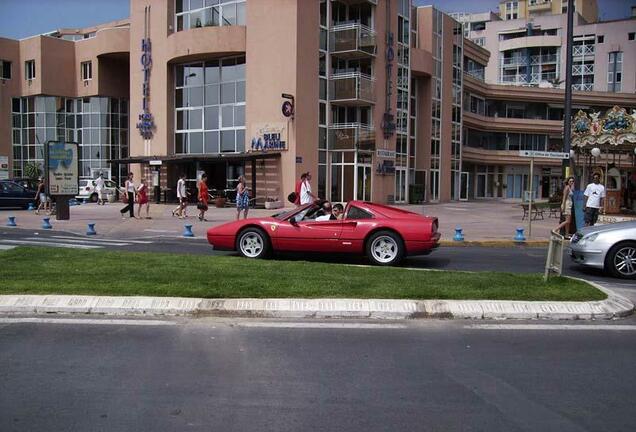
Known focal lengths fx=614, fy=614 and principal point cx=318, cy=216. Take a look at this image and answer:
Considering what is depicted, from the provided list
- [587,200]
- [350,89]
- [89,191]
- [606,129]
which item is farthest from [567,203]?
[89,191]

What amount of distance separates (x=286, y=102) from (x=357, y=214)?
19.8 metres

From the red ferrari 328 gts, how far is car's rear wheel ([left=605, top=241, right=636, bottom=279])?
A: 10.1 ft

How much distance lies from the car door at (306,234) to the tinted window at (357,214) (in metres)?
0.26

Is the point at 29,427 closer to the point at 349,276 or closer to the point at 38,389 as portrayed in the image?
the point at 38,389

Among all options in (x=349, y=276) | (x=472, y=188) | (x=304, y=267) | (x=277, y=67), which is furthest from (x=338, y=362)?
(x=472, y=188)

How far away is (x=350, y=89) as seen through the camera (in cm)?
3341

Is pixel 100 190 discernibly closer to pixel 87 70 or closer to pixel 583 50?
pixel 87 70

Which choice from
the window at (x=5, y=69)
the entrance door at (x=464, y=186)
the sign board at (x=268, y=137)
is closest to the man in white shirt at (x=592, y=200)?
the sign board at (x=268, y=137)

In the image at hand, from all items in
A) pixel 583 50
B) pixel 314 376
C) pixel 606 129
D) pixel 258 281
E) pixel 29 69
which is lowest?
pixel 314 376

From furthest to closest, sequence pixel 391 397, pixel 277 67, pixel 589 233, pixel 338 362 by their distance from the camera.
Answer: pixel 277 67, pixel 589 233, pixel 338 362, pixel 391 397

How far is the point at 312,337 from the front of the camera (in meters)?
6.48

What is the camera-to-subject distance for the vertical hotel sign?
122ft

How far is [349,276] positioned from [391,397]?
15.1 ft

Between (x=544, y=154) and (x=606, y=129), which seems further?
(x=606, y=129)
